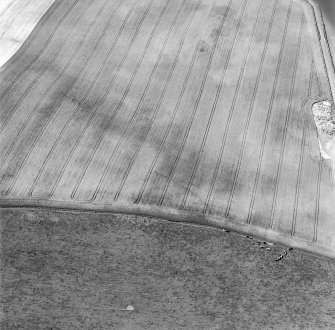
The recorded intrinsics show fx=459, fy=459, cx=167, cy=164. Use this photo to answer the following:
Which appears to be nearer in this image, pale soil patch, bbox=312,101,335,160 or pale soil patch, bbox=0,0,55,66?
pale soil patch, bbox=312,101,335,160

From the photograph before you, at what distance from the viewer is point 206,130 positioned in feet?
82.0

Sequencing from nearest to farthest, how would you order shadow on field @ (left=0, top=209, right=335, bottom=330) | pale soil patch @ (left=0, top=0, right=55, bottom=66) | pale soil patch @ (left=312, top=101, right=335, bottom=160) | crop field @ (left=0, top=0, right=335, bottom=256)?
shadow on field @ (left=0, top=209, right=335, bottom=330) < crop field @ (left=0, top=0, right=335, bottom=256) < pale soil patch @ (left=312, top=101, right=335, bottom=160) < pale soil patch @ (left=0, top=0, right=55, bottom=66)

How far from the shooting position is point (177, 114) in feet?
84.5

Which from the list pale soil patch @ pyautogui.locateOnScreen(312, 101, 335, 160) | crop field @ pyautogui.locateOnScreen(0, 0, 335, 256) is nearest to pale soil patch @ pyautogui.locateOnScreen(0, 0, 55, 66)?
crop field @ pyautogui.locateOnScreen(0, 0, 335, 256)

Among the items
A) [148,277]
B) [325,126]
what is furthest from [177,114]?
[148,277]

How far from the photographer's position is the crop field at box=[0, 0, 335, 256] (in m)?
21.9

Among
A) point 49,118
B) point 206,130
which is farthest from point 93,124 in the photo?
point 206,130

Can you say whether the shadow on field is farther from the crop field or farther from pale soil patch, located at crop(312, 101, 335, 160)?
pale soil patch, located at crop(312, 101, 335, 160)

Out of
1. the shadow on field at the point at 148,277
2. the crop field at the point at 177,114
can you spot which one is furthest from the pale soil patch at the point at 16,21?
the shadow on field at the point at 148,277

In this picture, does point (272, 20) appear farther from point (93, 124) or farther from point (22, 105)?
point (22, 105)

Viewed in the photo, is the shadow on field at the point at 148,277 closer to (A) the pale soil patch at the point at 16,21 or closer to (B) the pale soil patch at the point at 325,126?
(B) the pale soil patch at the point at 325,126

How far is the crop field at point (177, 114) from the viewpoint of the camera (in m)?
21.9

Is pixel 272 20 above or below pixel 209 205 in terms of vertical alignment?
above

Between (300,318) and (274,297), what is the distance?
1.26 meters
